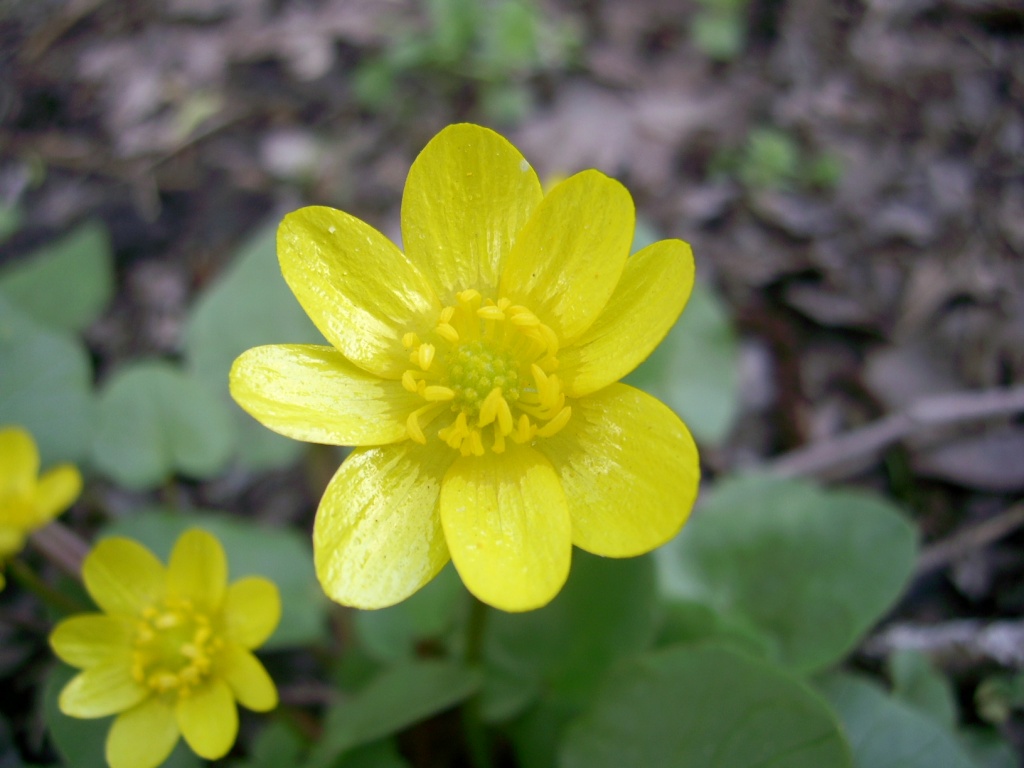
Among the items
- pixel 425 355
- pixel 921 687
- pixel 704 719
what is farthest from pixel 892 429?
pixel 425 355

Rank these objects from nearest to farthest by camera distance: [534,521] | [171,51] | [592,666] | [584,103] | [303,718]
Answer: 1. [534,521]
2. [592,666]
3. [303,718]
4. [584,103]
5. [171,51]

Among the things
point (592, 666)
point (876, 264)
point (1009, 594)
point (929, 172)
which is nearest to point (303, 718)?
point (592, 666)

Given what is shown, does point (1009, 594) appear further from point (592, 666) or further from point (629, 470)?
point (629, 470)

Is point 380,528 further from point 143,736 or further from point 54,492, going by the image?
point 54,492

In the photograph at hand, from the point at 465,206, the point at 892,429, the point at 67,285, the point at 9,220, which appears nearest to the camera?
the point at 465,206

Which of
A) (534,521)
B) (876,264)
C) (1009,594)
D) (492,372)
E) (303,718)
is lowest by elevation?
(1009,594)

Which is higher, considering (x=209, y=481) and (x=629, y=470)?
(x=629, y=470)

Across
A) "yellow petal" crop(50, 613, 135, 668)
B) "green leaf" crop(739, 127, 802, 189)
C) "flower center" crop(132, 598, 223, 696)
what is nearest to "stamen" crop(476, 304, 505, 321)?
"flower center" crop(132, 598, 223, 696)
